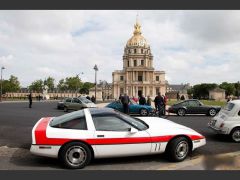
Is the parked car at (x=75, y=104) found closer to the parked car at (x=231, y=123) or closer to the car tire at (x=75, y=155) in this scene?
the parked car at (x=231, y=123)

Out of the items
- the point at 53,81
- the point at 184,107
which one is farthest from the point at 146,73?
the point at 184,107

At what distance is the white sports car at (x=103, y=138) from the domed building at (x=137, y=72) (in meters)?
126

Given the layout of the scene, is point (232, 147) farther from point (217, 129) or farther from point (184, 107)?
point (184, 107)

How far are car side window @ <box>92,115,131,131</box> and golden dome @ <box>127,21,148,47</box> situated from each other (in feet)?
424

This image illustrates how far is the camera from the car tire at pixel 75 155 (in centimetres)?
711

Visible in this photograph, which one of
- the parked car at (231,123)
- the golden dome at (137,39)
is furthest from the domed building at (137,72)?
the parked car at (231,123)

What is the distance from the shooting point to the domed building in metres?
135

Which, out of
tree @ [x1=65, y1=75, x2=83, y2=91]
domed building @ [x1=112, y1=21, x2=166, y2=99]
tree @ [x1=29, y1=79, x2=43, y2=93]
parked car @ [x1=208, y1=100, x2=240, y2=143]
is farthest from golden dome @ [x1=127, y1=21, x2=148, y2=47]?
parked car @ [x1=208, y1=100, x2=240, y2=143]

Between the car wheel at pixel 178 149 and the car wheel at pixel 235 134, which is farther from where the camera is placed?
the car wheel at pixel 235 134

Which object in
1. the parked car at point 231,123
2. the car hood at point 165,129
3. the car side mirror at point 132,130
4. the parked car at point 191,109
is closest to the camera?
the car side mirror at point 132,130

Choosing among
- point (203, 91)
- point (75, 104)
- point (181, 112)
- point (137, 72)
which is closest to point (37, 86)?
point (137, 72)

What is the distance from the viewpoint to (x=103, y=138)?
7.33m

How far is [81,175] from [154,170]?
65.7 inches

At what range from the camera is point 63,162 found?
7.14 m
